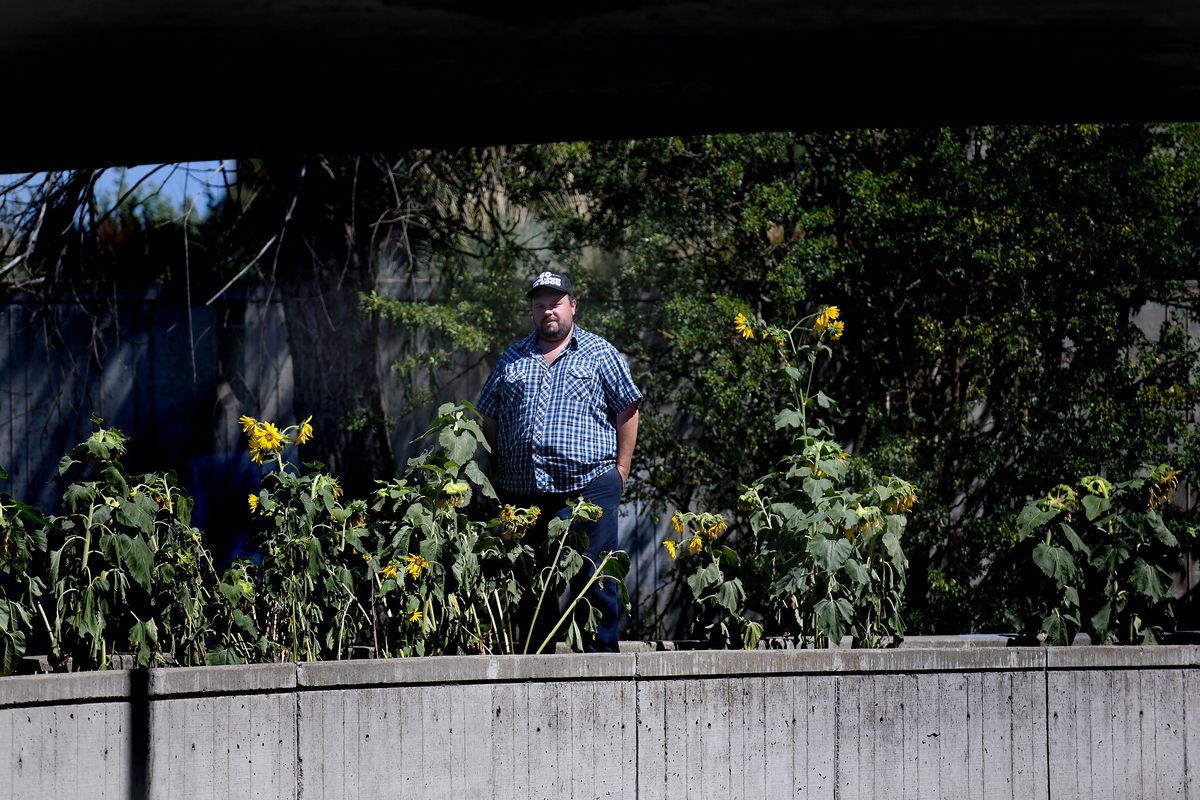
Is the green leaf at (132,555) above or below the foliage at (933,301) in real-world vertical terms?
below

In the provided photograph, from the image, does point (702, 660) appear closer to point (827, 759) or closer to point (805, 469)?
point (827, 759)

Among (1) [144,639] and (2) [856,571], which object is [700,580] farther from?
(1) [144,639]

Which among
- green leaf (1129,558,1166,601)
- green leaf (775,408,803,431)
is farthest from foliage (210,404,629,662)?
green leaf (1129,558,1166,601)

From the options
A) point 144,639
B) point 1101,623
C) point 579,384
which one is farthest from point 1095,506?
point 144,639

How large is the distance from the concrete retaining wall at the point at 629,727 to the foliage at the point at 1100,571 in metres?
0.27

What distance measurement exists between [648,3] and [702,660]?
3015 millimetres

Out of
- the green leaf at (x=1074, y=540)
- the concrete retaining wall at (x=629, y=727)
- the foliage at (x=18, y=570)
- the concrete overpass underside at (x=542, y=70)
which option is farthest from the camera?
the green leaf at (x=1074, y=540)

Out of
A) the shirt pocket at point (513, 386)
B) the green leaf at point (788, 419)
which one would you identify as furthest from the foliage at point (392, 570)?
the green leaf at point (788, 419)

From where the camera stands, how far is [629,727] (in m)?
4.37

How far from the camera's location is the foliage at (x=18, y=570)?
436 centimetres

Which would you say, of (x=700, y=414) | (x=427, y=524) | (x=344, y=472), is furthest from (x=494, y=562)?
(x=344, y=472)

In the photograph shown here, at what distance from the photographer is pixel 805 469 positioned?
4953 millimetres

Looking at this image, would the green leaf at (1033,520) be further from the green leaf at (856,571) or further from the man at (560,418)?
the man at (560,418)

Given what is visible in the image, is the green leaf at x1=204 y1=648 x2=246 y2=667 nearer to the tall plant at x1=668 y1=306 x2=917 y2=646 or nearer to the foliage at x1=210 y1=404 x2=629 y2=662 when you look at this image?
the foliage at x1=210 y1=404 x2=629 y2=662
